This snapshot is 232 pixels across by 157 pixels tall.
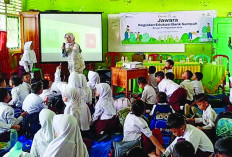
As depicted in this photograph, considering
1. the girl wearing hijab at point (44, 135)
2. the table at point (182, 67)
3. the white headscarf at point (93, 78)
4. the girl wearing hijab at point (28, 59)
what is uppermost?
the girl wearing hijab at point (28, 59)

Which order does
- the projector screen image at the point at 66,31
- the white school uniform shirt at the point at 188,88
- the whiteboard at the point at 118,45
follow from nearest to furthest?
the white school uniform shirt at the point at 188,88 → the projector screen image at the point at 66,31 → the whiteboard at the point at 118,45

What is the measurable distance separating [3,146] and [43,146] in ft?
2.25

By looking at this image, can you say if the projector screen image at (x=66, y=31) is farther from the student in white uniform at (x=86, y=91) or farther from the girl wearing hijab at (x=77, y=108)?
the girl wearing hijab at (x=77, y=108)

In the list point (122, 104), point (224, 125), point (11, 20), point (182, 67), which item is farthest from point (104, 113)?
point (11, 20)

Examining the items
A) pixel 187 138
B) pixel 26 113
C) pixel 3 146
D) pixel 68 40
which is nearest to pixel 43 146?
pixel 3 146

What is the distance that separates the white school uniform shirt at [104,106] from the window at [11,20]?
159 inches

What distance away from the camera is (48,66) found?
8477 millimetres

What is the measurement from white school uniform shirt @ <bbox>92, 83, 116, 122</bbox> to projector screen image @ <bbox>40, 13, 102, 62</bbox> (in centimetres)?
401

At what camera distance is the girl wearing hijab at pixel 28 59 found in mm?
7586

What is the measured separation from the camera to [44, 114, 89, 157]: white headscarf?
9.52 feet

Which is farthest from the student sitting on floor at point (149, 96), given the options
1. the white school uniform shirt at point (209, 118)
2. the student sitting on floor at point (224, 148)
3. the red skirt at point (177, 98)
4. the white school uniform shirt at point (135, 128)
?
the student sitting on floor at point (224, 148)

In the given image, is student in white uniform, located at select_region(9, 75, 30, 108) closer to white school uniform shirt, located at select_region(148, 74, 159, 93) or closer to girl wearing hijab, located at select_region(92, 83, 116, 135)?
girl wearing hijab, located at select_region(92, 83, 116, 135)

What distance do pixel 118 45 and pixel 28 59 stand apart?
8.44 ft

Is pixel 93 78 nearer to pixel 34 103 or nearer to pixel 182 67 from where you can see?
pixel 34 103
